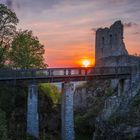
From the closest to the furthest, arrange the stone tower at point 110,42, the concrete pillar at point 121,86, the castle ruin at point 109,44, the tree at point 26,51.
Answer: the concrete pillar at point 121,86, the tree at point 26,51, the castle ruin at point 109,44, the stone tower at point 110,42

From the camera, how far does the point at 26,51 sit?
1879 inches

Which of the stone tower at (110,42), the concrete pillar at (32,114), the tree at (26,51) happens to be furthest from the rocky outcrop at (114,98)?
the tree at (26,51)

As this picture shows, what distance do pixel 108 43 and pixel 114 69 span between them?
13.8 meters

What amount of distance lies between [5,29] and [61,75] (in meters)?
9.09

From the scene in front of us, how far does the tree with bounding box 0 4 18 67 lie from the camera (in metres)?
44.1

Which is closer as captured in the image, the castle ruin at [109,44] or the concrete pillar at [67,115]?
the concrete pillar at [67,115]

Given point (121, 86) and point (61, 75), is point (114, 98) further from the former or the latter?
point (61, 75)

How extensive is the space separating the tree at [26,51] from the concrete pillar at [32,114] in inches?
305

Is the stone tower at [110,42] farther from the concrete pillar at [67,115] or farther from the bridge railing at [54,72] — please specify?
the concrete pillar at [67,115]

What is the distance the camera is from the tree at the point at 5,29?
4412cm

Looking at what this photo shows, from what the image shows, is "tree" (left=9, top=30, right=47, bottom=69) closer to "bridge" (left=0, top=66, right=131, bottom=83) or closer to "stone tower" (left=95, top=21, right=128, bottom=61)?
"bridge" (left=0, top=66, right=131, bottom=83)

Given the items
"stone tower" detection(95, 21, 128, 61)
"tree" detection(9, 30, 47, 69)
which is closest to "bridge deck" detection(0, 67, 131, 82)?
"tree" detection(9, 30, 47, 69)

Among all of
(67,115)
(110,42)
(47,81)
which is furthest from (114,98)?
(110,42)

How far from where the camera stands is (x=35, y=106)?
38.4m
